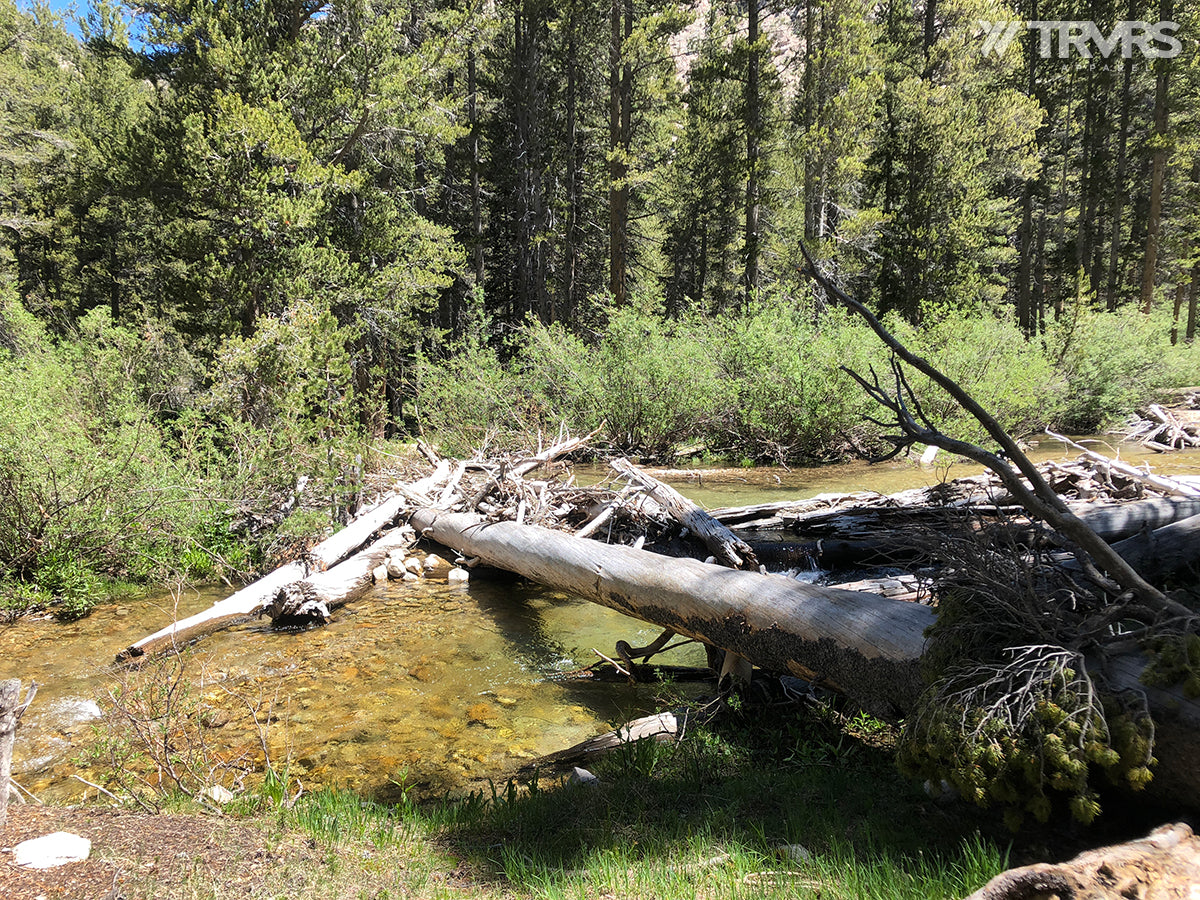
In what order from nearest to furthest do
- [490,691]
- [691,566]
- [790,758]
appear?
[790,758] → [691,566] → [490,691]

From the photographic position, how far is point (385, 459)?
437 inches

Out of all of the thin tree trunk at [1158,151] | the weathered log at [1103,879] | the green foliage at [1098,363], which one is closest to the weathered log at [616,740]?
the weathered log at [1103,879]

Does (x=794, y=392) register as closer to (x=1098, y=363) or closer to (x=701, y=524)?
(x=701, y=524)

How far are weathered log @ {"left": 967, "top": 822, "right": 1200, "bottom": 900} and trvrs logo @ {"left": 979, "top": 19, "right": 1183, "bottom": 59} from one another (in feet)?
94.2

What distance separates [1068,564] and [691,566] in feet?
8.20

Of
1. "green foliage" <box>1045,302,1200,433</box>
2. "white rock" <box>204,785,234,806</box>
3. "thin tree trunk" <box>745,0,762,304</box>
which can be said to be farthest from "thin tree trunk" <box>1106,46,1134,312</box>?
"white rock" <box>204,785,234,806</box>

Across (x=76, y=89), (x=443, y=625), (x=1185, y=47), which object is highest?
(x=76, y=89)

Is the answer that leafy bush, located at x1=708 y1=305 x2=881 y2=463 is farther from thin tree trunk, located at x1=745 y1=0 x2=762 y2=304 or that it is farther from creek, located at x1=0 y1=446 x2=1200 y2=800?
creek, located at x1=0 y1=446 x2=1200 y2=800

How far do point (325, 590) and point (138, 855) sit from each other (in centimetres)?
494

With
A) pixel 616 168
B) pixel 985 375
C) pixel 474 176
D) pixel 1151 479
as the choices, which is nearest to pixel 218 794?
pixel 1151 479

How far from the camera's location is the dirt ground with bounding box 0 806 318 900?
2.48m

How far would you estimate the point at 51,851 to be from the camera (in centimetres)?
263

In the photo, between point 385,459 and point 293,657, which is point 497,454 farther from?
point 293,657

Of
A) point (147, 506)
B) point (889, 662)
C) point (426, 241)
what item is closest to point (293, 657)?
point (147, 506)
